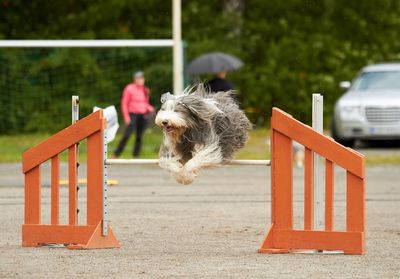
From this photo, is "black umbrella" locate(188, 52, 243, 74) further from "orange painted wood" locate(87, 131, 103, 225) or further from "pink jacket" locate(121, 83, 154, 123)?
"orange painted wood" locate(87, 131, 103, 225)

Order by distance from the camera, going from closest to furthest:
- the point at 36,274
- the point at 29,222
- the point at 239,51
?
the point at 36,274
the point at 29,222
the point at 239,51

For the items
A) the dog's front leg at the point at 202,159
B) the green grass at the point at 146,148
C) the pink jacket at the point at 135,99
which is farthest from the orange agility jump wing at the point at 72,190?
the pink jacket at the point at 135,99

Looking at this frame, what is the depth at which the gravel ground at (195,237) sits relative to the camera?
28.2 feet

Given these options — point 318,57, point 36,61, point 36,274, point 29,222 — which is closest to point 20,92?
point 36,61

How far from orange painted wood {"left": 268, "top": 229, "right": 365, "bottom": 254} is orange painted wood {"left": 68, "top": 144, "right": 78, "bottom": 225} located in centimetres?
155

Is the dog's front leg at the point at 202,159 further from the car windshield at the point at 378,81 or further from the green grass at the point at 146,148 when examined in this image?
the car windshield at the point at 378,81

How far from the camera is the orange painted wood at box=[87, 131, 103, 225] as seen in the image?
32.0ft

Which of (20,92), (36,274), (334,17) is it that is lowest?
(36,274)

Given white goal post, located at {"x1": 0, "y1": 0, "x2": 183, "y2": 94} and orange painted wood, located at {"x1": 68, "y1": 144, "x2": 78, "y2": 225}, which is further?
white goal post, located at {"x1": 0, "y1": 0, "x2": 183, "y2": 94}

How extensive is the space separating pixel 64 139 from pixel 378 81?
14577 mm

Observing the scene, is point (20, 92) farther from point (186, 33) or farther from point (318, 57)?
point (318, 57)

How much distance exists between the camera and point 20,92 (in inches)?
1005

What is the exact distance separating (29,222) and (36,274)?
1.59 meters

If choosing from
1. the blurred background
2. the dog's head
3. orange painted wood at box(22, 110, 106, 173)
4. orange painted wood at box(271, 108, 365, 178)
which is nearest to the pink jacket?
the blurred background
